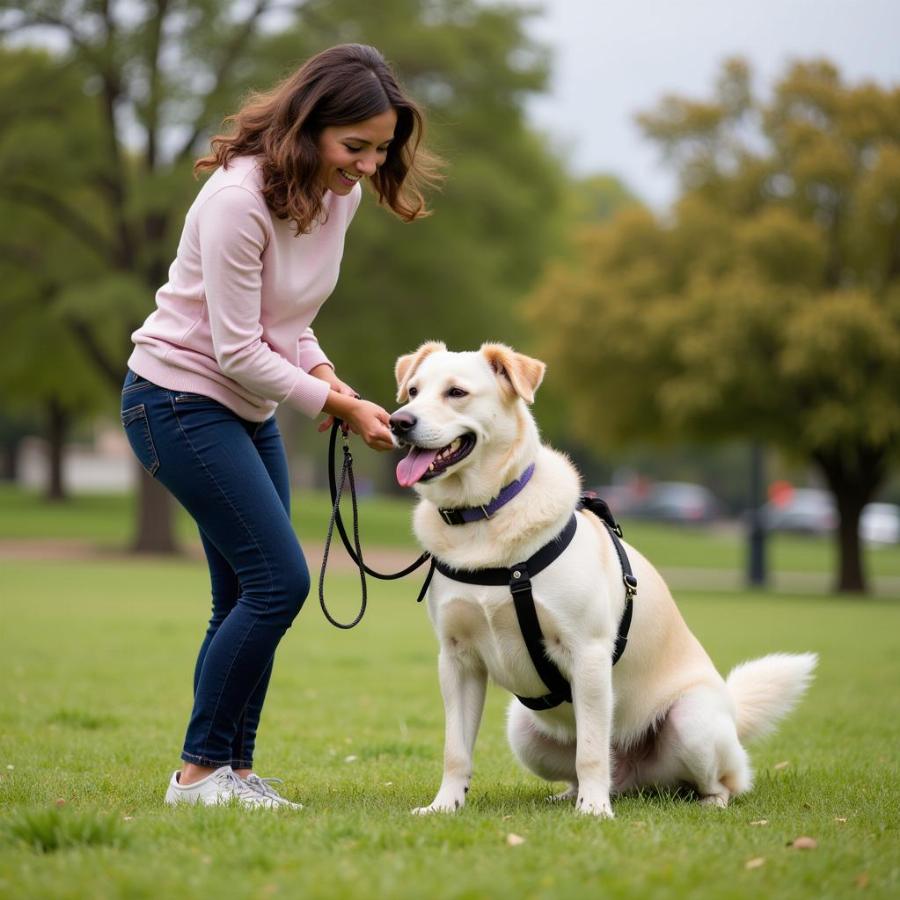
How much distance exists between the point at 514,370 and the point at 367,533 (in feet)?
97.4

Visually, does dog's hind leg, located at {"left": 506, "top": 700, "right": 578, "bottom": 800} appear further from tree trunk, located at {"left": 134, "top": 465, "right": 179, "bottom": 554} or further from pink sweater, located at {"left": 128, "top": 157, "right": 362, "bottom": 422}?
tree trunk, located at {"left": 134, "top": 465, "right": 179, "bottom": 554}

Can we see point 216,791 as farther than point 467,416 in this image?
No

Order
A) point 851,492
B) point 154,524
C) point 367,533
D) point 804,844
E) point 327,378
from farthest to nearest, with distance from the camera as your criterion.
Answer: point 367,533 → point 154,524 → point 851,492 → point 327,378 → point 804,844

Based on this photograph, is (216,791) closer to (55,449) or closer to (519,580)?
(519,580)

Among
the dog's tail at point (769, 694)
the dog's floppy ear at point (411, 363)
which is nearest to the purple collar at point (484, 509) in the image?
the dog's floppy ear at point (411, 363)

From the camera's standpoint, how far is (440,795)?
15.4ft

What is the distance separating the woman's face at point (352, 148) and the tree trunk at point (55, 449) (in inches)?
1473

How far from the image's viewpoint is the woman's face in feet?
14.8

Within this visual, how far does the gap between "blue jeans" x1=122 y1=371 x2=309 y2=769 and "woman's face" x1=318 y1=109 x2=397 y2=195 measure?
961 millimetres

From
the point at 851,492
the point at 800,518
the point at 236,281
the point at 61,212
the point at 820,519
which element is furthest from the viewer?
the point at 800,518

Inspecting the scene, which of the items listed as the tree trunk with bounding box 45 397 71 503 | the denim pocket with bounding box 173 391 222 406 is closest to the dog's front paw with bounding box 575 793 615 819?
the denim pocket with bounding box 173 391 222 406

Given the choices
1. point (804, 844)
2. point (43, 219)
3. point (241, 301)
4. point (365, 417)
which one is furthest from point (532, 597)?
point (43, 219)

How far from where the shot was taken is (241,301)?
172 inches

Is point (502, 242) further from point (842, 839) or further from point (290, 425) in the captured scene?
point (842, 839)
